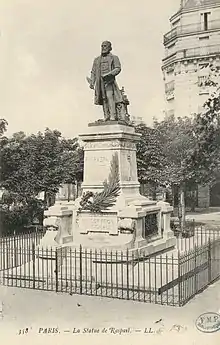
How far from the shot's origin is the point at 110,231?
28.3 ft

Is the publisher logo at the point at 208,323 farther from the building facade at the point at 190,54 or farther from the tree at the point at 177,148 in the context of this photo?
the tree at the point at 177,148

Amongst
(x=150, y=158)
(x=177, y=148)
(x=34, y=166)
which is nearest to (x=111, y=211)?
(x=177, y=148)

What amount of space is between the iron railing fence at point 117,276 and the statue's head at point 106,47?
3.34 meters

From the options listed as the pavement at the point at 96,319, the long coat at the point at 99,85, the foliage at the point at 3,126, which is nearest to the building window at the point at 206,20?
the long coat at the point at 99,85

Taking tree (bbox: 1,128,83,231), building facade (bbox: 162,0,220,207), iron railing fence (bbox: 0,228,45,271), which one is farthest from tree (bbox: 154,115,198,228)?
iron railing fence (bbox: 0,228,45,271)

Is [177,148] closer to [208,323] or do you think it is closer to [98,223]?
[98,223]

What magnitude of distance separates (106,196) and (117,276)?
5.76ft

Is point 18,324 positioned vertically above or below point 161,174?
below

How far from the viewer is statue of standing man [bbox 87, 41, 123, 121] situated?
9.16 meters

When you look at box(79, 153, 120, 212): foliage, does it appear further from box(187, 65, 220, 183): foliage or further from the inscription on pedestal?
box(187, 65, 220, 183): foliage

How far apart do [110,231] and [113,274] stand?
3.39ft

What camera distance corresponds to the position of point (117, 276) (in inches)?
294

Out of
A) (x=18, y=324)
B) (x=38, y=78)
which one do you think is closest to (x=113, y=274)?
(x=18, y=324)

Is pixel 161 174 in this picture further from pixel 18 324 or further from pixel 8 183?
pixel 18 324
